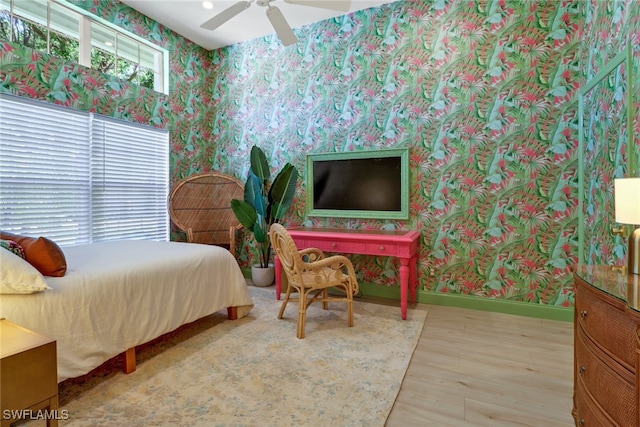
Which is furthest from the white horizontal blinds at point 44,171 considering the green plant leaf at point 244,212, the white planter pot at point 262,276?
the white planter pot at point 262,276

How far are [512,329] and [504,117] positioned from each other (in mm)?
1952

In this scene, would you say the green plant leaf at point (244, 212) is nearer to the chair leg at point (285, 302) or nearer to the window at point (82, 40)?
the chair leg at point (285, 302)

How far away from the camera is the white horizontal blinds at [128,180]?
10.6 ft

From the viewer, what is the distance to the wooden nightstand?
1.08 m

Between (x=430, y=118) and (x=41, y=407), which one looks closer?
(x=41, y=407)

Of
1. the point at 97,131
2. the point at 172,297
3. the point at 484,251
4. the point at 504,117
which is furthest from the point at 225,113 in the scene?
the point at 484,251

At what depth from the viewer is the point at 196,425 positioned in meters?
1.49

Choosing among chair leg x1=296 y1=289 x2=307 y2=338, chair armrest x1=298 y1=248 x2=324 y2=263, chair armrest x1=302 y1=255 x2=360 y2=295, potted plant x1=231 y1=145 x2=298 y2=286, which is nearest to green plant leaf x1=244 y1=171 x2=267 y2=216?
potted plant x1=231 y1=145 x2=298 y2=286

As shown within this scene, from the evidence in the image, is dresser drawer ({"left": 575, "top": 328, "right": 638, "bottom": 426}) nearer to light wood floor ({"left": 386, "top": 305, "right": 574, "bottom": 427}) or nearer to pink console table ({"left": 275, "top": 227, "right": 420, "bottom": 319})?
light wood floor ({"left": 386, "top": 305, "right": 574, "bottom": 427})

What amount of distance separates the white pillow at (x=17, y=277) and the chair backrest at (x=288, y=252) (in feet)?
4.61

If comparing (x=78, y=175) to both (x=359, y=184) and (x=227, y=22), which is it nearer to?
(x=227, y=22)

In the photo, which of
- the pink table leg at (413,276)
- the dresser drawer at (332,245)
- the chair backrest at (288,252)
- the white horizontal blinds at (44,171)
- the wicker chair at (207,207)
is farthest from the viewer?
the wicker chair at (207,207)

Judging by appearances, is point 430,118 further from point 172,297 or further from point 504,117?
point 172,297

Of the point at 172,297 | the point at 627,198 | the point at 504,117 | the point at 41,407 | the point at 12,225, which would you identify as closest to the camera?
the point at 41,407
